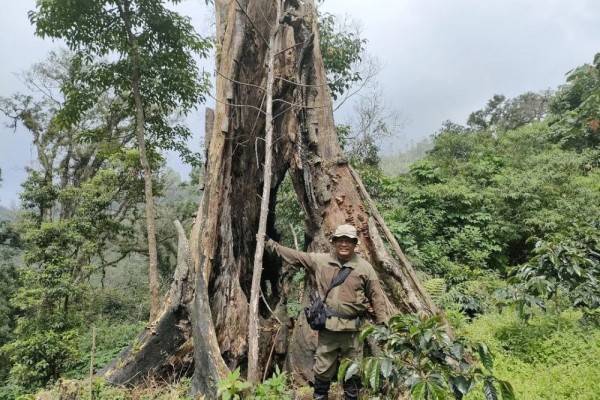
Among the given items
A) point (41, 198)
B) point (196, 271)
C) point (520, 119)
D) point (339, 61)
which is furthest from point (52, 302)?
point (520, 119)

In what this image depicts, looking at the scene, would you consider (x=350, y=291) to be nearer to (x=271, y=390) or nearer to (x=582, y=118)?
(x=271, y=390)

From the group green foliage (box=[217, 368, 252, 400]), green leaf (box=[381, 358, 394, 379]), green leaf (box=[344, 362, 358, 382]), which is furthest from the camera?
green foliage (box=[217, 368, 252, 400])

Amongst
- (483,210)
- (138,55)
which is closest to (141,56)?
(138,55)

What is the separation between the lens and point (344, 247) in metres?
3.86

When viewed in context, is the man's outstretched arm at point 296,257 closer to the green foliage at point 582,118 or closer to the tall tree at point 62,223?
the tall tree at point 62,223

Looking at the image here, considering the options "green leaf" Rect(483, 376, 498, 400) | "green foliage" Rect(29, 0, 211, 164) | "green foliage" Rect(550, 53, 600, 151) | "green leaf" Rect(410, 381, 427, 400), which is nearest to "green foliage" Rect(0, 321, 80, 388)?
"green foliage" Rect(29, 0, 211, 164)

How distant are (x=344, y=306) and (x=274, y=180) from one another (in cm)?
267

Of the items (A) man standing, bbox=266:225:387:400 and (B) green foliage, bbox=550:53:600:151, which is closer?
(A) man standing, bbox=266:225:387:400

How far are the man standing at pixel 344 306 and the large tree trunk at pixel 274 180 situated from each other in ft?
2.81

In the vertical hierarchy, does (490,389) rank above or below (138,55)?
below

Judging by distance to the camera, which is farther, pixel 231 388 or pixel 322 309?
pixel 322 309

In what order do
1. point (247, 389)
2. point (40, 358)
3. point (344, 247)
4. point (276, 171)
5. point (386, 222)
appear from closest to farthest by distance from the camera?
point (247, 389) < point (344, 247) < point (276, 171) < point (40, 358) < point (386, 222)

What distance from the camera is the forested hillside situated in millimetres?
4219

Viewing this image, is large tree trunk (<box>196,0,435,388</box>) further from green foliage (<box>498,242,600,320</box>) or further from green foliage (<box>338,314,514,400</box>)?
green foliage (<box>338,314,514,400</box>)
